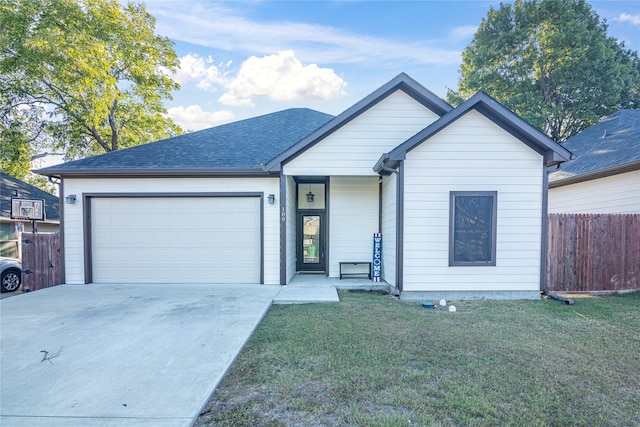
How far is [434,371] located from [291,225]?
5.80 meters

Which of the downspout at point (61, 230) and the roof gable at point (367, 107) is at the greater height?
the roof gable at point (367, 107)

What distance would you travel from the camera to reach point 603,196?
29.1 ft

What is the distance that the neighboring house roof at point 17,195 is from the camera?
487 inches

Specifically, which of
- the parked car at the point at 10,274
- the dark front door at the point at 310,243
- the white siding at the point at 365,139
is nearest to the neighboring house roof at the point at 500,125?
the white siding at the point at 365,139

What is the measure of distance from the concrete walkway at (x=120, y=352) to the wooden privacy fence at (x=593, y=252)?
5319 millimetres

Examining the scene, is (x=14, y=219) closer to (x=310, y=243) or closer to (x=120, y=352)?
(x=310, y=243)

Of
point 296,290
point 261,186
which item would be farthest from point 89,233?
point 296,290

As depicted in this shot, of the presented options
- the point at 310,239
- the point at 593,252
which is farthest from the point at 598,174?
the point at 310,239

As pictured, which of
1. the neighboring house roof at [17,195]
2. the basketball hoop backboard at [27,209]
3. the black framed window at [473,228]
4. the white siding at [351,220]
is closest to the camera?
the black framed window at [473,228]

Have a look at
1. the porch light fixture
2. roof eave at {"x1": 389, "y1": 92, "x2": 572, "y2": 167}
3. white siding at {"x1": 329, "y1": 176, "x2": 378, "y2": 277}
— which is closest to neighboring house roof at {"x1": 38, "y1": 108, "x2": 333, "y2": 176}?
the porch light fixture

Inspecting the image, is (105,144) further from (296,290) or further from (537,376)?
(537,376)

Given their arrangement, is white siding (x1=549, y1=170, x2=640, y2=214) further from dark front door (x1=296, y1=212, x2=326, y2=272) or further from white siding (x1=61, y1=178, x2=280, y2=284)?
white siding (x1=61, y1=178, x2=280, y2=284)

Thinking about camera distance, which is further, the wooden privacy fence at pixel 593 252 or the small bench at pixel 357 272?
the small bench at pixel 357 272

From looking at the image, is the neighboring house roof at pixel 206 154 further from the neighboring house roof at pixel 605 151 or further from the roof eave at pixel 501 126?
the neighboring house roof at pixel 605 151
